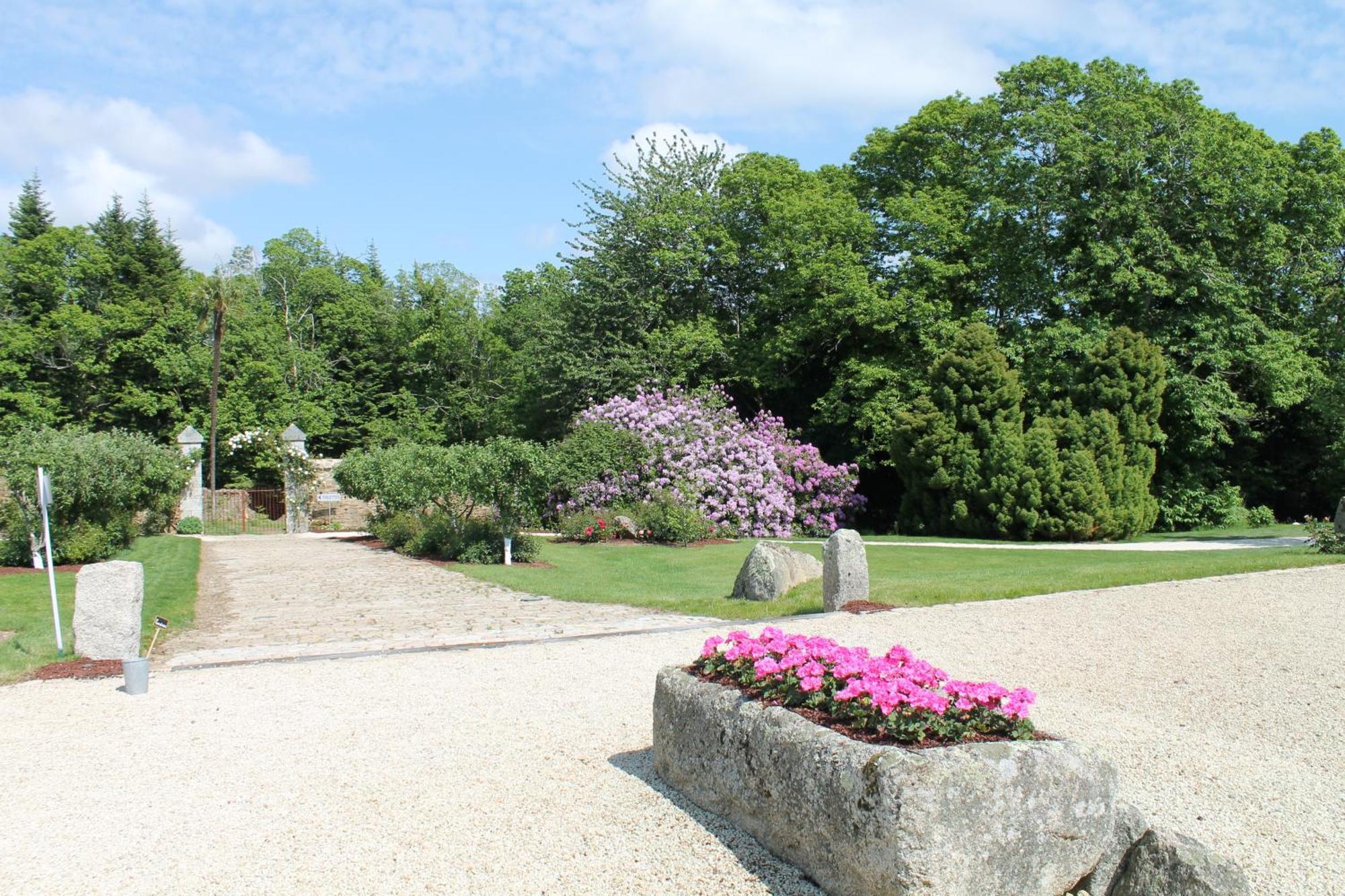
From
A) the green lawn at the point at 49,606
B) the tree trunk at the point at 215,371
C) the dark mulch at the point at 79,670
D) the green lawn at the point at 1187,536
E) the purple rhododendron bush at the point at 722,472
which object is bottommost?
the green lawn at the point at 1187,536

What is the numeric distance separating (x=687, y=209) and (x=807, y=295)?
5.23 meters

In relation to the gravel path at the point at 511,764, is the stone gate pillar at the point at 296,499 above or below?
above

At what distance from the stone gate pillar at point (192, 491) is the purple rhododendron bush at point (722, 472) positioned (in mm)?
13229

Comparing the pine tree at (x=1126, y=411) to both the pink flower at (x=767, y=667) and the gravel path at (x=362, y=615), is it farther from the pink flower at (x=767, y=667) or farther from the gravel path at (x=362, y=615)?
the pink flower at (x=767, y=667)

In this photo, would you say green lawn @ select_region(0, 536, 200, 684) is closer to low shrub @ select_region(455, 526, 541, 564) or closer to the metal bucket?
the metal bucket

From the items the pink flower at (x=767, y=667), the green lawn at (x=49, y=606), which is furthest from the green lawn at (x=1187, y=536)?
the pink flower at (x=767, y=667)

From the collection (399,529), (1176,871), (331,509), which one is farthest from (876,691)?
(331,509)

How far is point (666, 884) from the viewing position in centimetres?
393

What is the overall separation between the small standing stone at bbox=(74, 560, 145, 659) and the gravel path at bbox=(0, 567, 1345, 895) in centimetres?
92

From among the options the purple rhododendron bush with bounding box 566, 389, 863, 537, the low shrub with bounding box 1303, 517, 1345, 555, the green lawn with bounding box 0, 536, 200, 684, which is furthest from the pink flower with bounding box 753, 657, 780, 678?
the purple rhododendron bush with bounding box 566, 389, 863, 537

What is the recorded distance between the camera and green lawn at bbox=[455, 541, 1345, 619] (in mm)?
11797

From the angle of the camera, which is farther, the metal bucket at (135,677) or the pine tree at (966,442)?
the pine tree at (966,442)

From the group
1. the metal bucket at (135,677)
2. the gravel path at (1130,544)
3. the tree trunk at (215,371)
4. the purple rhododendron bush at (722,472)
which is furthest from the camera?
the tree trunk at (215,371)

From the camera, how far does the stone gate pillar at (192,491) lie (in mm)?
30906
